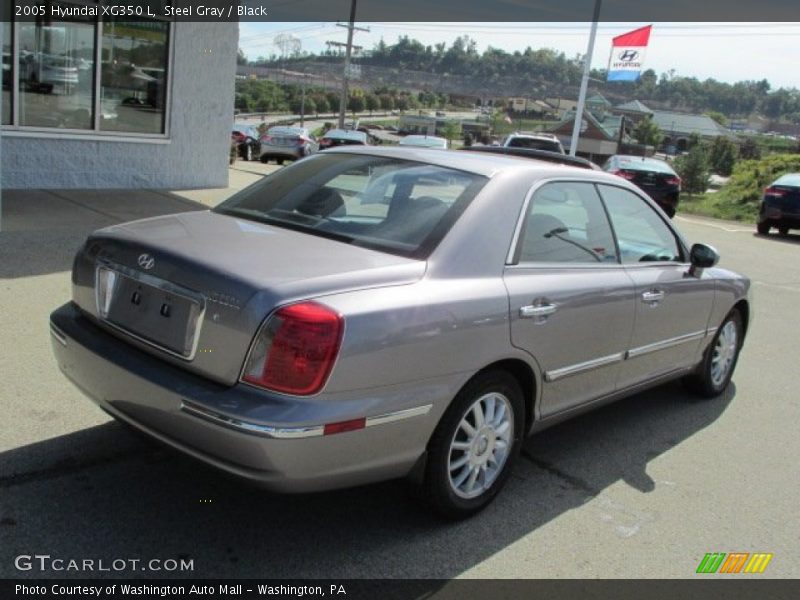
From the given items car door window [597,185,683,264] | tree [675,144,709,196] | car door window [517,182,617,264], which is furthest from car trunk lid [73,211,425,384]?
tree [675,144,709,196]

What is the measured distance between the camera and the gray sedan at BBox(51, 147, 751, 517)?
2744 millimetres

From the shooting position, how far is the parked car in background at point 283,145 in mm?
27969

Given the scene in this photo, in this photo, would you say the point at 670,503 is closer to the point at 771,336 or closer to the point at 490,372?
the point at 490,372

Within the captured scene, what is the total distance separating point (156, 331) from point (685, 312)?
10.6ft

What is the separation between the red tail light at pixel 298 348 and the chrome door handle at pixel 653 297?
2.23m

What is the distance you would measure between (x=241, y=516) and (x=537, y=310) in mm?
1582

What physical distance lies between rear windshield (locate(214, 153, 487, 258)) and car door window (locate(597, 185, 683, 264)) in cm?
110

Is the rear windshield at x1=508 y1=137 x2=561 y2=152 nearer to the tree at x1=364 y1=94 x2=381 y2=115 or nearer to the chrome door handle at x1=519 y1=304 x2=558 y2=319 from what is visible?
the chrome door handle at x1=519 y1=304 x2=558 y2=319

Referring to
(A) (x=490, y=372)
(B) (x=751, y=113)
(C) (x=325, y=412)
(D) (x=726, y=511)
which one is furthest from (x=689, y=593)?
(B) (x=751, y=113)

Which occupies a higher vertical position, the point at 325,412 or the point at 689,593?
the point at 325,412

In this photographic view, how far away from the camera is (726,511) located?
3885 millimetres

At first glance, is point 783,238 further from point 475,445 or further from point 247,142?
point 247,142

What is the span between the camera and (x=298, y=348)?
271cm

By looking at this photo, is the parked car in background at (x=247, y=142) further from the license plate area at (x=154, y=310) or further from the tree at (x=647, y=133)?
the tree at (x=647, y=133)
